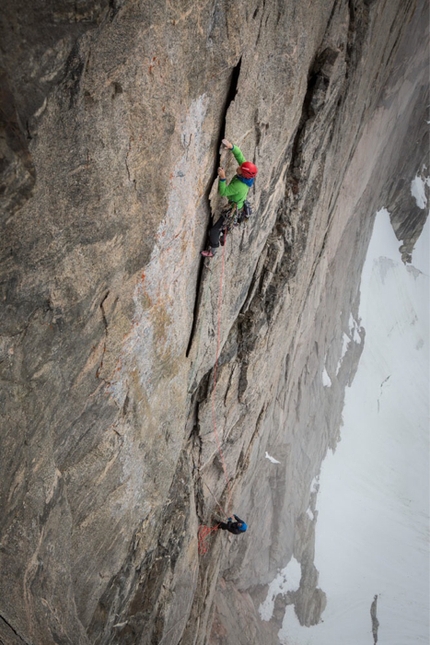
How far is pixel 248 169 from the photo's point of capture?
7.75m

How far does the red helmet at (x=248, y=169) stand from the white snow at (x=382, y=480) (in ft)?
65.8

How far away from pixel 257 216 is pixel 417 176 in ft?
79.3

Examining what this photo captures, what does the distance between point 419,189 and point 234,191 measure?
2695 cm

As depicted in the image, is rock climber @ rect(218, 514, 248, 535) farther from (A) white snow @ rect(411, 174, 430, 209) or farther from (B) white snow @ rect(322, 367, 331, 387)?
(A) white snow @ rect(411, 174, 430, 209)

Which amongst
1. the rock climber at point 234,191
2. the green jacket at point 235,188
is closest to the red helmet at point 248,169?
the rock climber at point 234,191

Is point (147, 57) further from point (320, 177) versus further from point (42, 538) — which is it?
point (320, 177)

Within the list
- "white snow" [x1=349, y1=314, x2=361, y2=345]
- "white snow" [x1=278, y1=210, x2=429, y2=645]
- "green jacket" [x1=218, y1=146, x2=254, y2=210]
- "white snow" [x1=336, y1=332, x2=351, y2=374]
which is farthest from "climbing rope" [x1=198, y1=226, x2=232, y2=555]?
"white snow" [x1=349, y1=314, x2=361, y2=345]

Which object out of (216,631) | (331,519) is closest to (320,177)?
(216,631)

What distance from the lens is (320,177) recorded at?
12.6 metres

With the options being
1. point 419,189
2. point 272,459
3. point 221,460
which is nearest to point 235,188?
point 221,460

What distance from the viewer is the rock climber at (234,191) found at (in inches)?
305

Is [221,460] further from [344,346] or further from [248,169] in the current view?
[344,346]

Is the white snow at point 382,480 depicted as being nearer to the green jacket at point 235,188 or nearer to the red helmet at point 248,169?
the green jacket at point 235,188

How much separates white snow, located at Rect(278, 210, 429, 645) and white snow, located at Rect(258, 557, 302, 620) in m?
0.19
